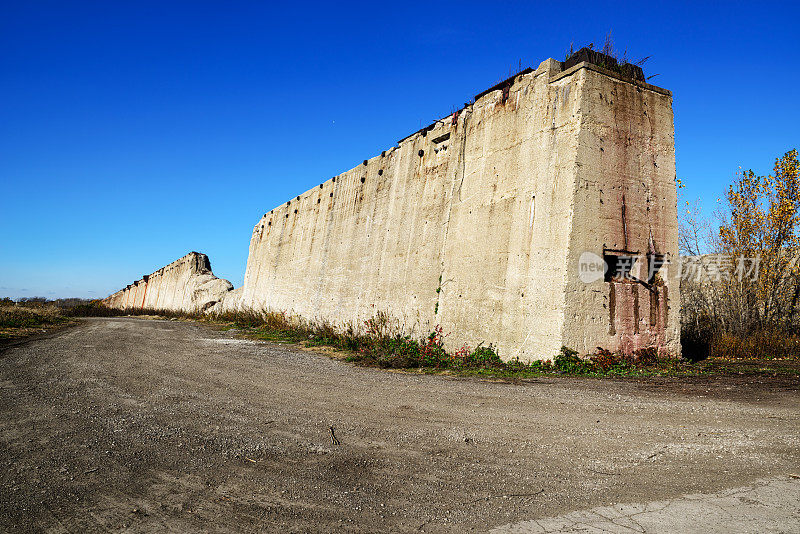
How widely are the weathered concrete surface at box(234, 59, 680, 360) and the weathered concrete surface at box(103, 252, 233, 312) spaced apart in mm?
17524

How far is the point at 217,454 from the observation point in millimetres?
3279

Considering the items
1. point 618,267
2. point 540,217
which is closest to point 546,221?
point 540,217

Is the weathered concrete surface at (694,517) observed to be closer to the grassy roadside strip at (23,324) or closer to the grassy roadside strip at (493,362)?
the grassy roadside strip at (493,362)

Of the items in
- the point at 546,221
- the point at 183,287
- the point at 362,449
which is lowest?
the point at 362,449

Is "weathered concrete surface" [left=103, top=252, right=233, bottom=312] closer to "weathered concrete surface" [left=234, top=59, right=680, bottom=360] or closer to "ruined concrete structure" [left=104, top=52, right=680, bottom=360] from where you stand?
"weathered concrete surface" [left=234, top=59, right=680, bottom=360]

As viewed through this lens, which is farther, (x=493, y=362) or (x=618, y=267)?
(x=493, y=362)

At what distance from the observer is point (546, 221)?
7.46 meters

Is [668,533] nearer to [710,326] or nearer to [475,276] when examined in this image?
[475,276]

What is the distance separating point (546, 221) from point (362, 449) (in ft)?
17.4

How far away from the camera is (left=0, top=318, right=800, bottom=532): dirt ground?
2.49 m

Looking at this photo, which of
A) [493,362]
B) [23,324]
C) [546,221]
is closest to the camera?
[546,221]

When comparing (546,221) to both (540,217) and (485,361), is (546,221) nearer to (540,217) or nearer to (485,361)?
(540,217)

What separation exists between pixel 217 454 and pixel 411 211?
8.40 m

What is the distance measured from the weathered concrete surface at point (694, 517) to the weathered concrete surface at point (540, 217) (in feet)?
14.4
